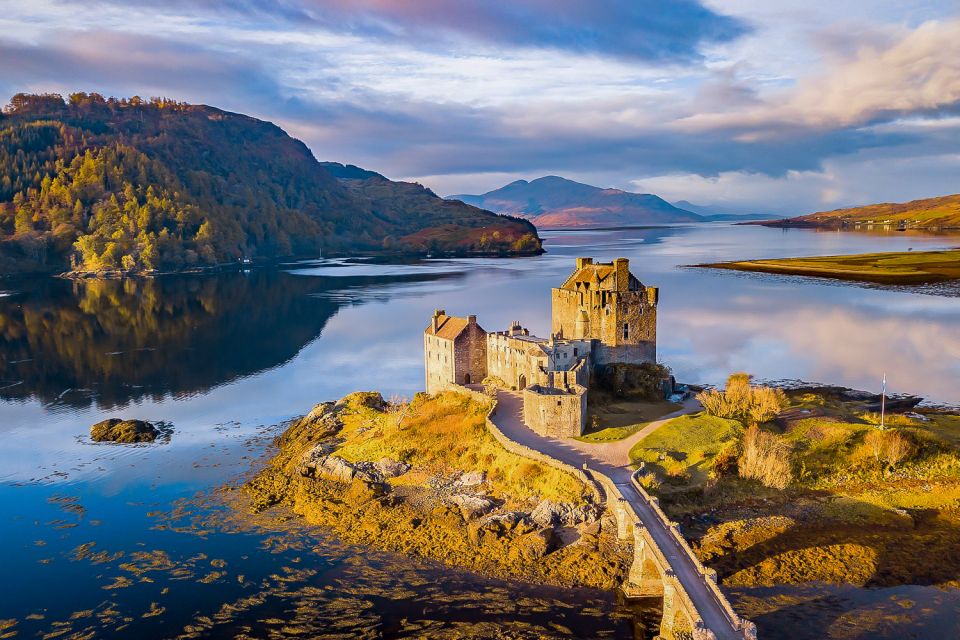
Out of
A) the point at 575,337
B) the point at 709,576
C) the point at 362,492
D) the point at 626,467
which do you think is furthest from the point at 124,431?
the point at 709,576

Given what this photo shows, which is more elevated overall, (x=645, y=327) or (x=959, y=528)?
(x=645, y=327)

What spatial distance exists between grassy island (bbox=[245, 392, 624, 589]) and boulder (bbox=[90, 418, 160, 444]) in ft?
41.9

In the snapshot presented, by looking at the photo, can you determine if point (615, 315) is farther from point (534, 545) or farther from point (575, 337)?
point (534, 545)

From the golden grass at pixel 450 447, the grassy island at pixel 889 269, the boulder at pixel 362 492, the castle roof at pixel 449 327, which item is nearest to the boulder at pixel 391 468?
the golden grass at pixel 450 447

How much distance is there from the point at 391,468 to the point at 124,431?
1137 inches

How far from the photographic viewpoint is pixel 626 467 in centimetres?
4475

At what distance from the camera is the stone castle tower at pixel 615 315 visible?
2453 inches

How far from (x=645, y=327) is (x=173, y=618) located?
43089 millimetres

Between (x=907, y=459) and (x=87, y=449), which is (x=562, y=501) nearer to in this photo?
(x=907, y=459)

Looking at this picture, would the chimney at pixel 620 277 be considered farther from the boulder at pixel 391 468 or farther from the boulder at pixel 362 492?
the boulder at pixel 362 492

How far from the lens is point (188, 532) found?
144 feet

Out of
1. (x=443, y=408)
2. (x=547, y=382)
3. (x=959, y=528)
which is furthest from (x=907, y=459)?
(x=443, y=408)

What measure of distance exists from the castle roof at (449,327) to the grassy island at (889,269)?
12716cm

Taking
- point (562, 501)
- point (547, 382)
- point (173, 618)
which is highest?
point (547, 382)
